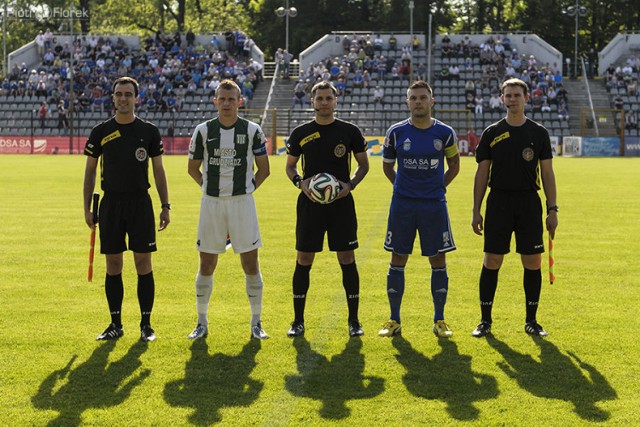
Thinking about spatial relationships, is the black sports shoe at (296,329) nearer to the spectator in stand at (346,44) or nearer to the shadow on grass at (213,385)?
the shadow on grass at (213,385)

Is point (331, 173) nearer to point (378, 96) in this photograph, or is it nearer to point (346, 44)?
point (378, 96)

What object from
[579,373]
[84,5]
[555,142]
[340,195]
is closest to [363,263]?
[340,195]

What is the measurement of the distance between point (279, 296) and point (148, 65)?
4674 cm

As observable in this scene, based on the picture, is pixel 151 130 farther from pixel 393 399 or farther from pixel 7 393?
pixel 393 399

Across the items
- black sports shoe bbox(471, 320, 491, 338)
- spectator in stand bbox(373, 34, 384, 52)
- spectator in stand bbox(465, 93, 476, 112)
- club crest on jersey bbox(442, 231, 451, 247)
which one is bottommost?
black sports shoe bbox(471, 320, 491, 338)

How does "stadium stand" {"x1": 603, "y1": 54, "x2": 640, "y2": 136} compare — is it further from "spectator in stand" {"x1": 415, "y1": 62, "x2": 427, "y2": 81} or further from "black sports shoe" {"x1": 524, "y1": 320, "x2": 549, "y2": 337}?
"black sports shoe" {"x1": 524, "y1": 320, "x2": 549, "y2": 337}

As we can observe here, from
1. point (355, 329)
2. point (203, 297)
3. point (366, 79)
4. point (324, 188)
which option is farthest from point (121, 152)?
point (366, 79)

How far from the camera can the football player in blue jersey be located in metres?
6.82

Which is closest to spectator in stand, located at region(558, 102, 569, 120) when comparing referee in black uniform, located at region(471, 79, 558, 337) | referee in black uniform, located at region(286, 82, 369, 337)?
referee in black uniform, located at region(471, 79, 558, 337)

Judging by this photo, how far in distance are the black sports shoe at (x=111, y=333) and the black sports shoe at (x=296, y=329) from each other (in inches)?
53.9

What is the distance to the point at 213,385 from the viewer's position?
5.50 metres

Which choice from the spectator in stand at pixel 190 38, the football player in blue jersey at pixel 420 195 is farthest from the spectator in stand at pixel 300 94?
the football player in blue jersey at pixel 420 195

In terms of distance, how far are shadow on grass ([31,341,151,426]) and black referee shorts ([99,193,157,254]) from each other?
857 millimetres

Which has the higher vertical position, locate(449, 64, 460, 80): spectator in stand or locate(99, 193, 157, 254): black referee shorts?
locate(449, 64, 460, 80): spectator in stand
